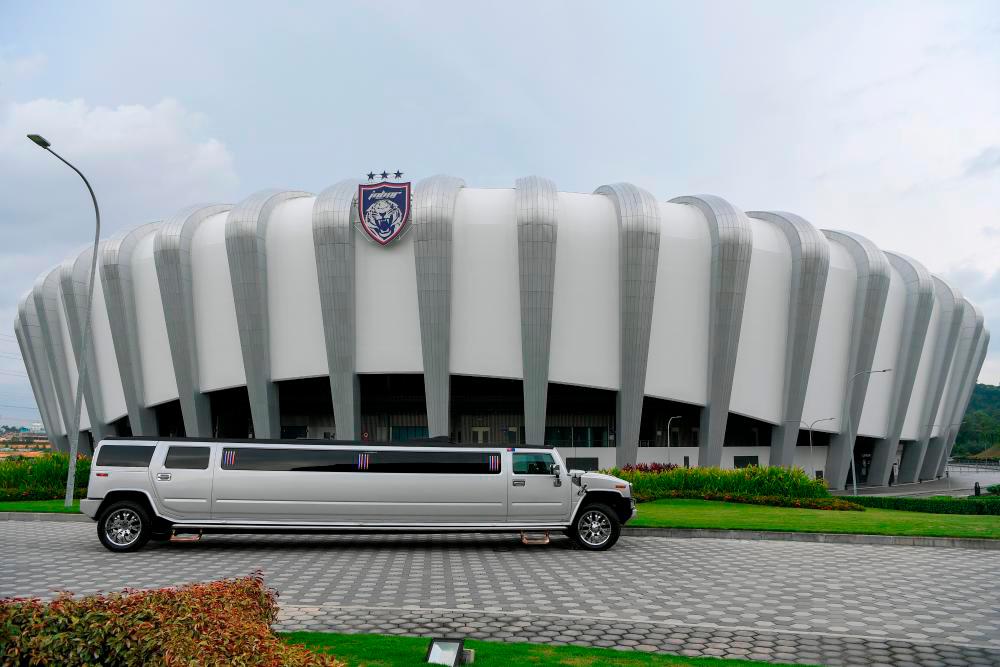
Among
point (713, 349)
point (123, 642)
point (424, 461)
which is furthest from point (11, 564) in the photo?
point (713, 349)

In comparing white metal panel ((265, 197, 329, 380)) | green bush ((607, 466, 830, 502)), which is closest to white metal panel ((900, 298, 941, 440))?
green bush ((607, 466, 830, 502))

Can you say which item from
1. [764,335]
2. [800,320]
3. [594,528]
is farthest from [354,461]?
[800,320]

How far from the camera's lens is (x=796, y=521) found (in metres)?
22.0

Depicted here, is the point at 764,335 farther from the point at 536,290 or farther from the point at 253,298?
the point at 253,298

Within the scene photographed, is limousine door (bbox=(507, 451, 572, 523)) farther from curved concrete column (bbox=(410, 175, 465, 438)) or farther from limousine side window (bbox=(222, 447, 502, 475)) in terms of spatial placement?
curved concrete column (bbox=(410, 175, 465, 438))

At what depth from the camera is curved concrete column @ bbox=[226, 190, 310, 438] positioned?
4553 centimetres

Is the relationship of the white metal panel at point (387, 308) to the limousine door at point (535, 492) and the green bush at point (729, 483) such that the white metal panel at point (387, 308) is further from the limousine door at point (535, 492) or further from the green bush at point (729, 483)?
the limousine door at point (535, 492)

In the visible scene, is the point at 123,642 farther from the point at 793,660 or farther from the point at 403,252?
the point at 403,252

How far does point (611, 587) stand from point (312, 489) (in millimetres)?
7254

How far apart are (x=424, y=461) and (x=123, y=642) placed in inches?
447

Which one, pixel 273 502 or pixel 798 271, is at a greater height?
pixel 798 271

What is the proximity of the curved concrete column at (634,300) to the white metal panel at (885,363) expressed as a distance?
19.8m

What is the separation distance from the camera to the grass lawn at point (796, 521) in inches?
776

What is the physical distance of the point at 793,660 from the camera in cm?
771
